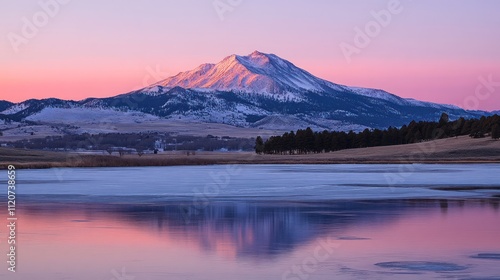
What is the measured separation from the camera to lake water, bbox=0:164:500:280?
19766 mm

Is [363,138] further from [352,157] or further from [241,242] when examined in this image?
[241,242]

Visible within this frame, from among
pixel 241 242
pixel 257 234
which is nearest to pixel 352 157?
pixel 257 234

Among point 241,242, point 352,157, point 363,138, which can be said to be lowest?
point 241,242

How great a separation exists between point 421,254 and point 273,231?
581 centimetres

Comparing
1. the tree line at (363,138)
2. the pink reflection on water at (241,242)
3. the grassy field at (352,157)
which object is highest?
the tree line at (363,138)

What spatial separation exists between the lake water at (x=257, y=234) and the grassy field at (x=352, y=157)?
44.7m

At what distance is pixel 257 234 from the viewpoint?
25.8m

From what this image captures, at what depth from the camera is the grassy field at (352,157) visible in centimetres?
8806

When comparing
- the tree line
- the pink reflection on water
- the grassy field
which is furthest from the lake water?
the tree line

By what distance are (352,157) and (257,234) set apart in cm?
8528

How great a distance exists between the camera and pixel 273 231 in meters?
26.6

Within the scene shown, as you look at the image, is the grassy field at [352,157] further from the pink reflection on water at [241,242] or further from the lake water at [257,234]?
the pink reflection on water at [241,242]

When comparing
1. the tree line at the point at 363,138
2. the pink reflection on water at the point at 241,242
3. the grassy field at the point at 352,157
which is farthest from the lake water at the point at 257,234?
the tree line at the point at 363,138

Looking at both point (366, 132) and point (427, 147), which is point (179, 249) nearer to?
point (427, 147)
